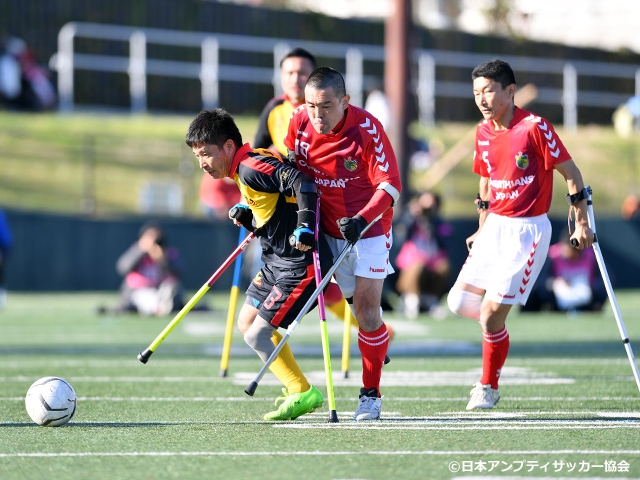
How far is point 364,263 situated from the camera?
6863 mm

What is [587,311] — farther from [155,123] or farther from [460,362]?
[155,123]

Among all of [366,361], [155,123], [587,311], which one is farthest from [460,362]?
[155,123]

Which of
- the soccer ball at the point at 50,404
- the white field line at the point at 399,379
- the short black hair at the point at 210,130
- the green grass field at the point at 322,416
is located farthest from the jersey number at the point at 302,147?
the white field line at the point at 399,379

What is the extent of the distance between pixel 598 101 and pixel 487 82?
75.4ft

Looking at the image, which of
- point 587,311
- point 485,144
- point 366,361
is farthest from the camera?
point 587,311

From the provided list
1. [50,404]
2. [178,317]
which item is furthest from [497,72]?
[50,404]

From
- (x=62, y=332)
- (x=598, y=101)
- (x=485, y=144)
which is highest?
(x=598, y=101)

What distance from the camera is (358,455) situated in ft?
18.0

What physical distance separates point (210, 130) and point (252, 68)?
69.5 ft

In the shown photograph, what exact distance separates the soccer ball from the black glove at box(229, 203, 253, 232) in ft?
4.60

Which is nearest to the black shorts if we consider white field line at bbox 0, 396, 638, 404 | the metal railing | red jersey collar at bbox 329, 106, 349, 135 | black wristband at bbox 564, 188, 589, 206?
red jersey collar at bbox 329, 106, 349, 135

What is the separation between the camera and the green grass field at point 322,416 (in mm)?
5266

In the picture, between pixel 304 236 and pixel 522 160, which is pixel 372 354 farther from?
pixel 522 160

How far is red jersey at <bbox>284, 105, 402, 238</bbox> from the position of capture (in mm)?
6832
